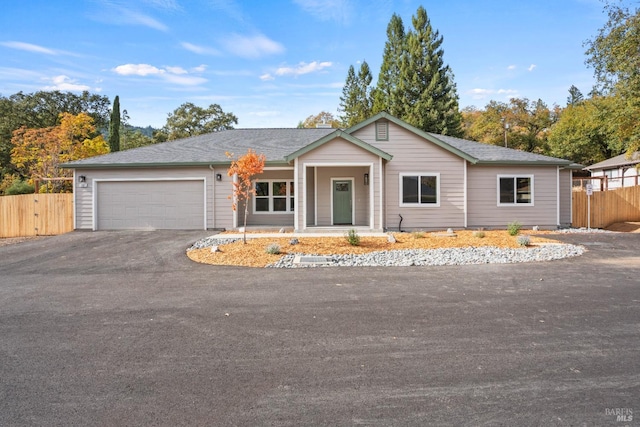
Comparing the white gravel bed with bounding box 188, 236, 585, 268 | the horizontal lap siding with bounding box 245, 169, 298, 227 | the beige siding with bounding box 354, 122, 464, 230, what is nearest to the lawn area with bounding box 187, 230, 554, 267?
the white gravel bed with bounding box 188, 236, 585, 268

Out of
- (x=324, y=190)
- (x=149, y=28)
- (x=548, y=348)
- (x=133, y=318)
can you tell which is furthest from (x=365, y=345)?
(x=149, y=28)

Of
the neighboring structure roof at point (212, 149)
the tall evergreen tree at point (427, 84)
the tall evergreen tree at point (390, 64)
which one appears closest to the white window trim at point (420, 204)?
the neighboring structure roof at point (212, 149)

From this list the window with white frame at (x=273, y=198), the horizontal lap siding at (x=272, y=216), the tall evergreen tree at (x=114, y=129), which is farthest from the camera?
the tall evergreen tree at (x=114, y=129)

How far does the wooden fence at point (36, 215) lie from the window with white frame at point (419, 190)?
1440cm

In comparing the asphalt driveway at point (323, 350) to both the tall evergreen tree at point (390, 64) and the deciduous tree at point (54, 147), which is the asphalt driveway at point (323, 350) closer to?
the deciduous tree at point (54, 147)

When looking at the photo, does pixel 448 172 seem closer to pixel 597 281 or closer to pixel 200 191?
pixel 597 281

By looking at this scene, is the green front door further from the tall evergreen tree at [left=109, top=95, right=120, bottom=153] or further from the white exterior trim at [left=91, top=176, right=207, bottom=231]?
the tall evergreen tree at [left=109, top=95, right=120, bottom=153]

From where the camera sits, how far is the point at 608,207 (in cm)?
1780

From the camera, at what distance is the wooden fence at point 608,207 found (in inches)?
687

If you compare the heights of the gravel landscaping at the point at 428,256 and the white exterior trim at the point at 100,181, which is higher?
the white exterior trim at the point at 100,181

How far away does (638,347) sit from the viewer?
3902 millimetres

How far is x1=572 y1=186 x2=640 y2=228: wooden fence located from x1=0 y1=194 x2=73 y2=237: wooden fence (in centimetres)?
2353

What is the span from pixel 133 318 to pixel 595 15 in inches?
877

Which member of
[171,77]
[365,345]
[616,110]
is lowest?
[365,345]
